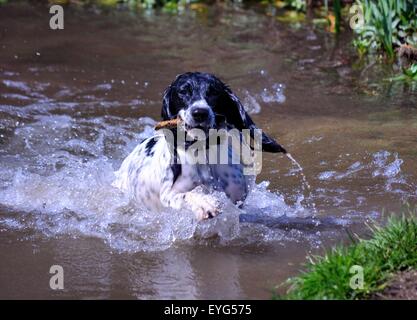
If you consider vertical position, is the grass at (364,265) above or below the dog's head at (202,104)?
below

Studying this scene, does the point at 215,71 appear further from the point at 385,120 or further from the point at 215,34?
the point at 385,120

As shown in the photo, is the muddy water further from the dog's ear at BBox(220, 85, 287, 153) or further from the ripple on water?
the dog's ear at BBox(220, 85, 287, 153)

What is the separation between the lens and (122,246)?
5492 millimetres

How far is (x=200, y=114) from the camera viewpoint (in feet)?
17.1

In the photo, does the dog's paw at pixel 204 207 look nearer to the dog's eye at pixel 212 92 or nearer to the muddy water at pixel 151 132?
the muddy water at pixel 151 132

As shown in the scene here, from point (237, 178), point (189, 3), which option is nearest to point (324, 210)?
point (237, 178)

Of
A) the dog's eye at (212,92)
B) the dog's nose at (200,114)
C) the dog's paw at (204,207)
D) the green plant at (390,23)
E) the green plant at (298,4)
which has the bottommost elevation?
the dog's paw at (204,207)

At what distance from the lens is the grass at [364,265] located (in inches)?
162

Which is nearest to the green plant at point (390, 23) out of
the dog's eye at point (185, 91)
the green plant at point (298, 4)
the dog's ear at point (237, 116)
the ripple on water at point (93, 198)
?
the green plant at point (298, 4)

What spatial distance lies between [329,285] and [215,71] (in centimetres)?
582

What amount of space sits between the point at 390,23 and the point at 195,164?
4.64 metres

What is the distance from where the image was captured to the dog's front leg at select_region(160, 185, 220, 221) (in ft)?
17.1

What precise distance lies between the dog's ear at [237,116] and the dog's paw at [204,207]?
0.63 metres

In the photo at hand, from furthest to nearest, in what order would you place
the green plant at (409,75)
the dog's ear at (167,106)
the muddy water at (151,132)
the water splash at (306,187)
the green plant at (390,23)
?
the green plant at (390,23) → the green plant at (409,75) → the water splash at (306,187) → the dog's ear at (167,106) → the muddy water at (151,132)
